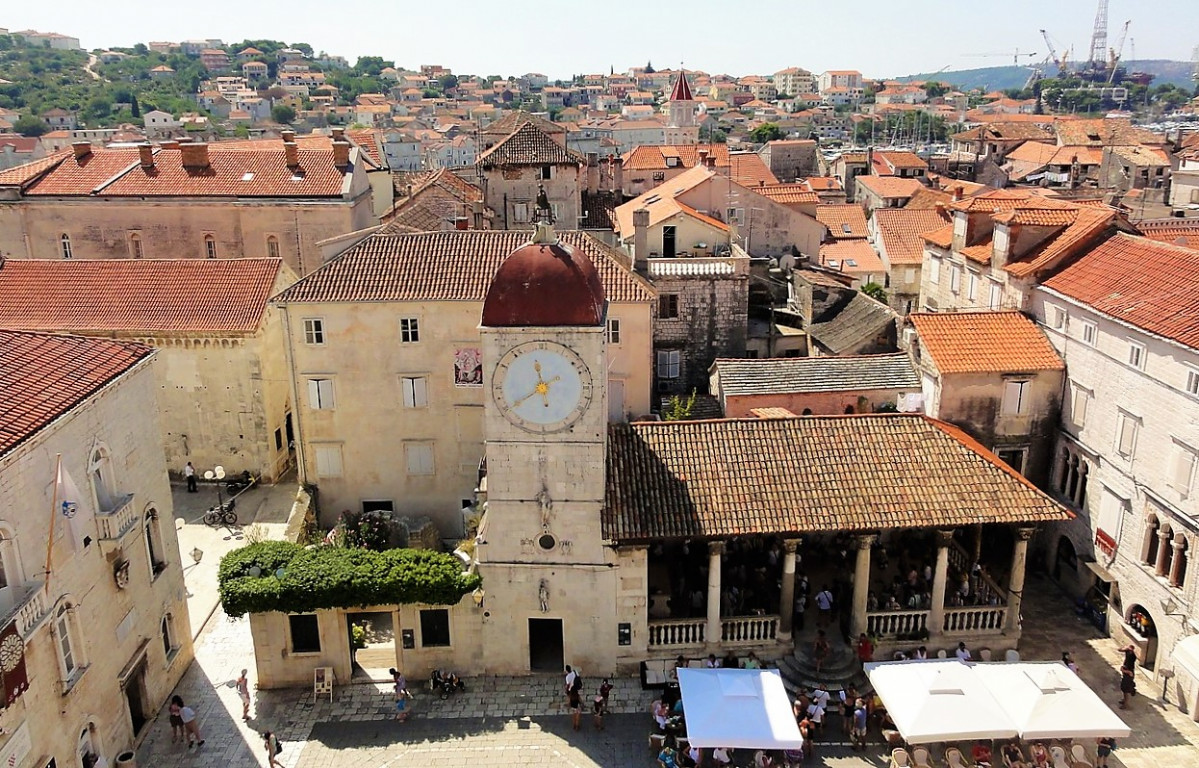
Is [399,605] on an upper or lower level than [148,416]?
lower

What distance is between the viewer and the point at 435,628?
88.6 feet

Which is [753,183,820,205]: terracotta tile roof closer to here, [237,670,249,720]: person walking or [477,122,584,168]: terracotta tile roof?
[477,122,584,168]: terracotta tile roof

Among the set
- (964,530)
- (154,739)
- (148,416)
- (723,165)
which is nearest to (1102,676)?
(964,530)

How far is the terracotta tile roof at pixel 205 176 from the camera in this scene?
52.0 meters

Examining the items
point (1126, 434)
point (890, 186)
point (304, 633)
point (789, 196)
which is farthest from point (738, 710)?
point (890, 186)

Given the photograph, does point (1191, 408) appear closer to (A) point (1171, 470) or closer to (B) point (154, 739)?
(A) point (1171, 470)

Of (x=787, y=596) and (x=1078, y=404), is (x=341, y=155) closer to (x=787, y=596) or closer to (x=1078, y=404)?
(x=787, y=596)

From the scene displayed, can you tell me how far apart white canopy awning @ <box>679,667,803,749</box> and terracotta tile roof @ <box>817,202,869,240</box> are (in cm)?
4968

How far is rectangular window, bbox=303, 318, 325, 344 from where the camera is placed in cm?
3369

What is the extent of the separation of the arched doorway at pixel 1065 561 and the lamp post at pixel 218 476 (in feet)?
103

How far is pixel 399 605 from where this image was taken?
26.2 m

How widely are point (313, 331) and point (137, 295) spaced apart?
11.1 metres

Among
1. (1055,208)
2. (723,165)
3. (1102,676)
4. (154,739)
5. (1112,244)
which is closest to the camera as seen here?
(154,739)

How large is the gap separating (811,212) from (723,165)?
1427 cm
